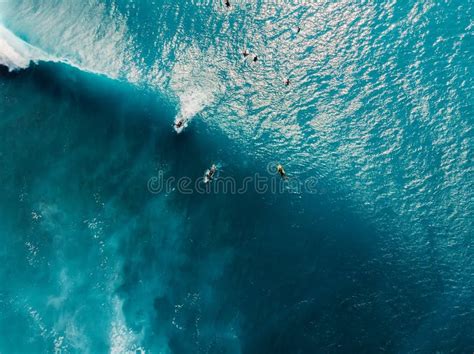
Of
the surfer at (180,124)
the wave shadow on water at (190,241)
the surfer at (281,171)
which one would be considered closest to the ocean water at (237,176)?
the wave shadow on water at (190,241)

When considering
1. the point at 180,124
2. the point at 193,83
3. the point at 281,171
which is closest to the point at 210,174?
the point at 180,124

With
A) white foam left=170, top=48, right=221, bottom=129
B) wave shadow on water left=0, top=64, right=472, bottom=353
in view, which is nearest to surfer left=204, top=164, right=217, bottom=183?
wave shadow on water left=0, top=64, right=472, bottom=353

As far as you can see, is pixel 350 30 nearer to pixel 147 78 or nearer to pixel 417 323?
pixel 147 78

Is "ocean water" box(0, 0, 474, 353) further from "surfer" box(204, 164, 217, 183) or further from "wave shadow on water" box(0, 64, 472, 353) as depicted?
"surfer" box(204, 164, 217, 183)

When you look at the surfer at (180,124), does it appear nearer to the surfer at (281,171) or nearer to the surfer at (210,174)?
the surfer at (210,174)

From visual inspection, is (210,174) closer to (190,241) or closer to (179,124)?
(179,124)

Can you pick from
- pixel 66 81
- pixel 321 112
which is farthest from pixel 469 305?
pixel 66 81
